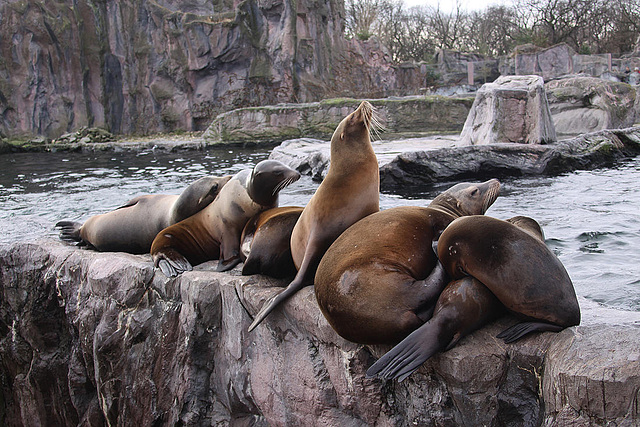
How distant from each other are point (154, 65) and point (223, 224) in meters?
23.3

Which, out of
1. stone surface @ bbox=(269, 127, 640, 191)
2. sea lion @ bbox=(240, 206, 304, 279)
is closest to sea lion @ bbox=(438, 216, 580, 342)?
sea lion @ bbox=(240, 206, 304, 279)

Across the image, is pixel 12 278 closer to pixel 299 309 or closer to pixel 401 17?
pixel 299 309

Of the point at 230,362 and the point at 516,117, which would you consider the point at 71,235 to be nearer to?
the point at 230,362

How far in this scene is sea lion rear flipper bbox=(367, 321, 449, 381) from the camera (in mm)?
2027

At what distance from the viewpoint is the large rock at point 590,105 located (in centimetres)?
1234

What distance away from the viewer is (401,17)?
136 ft

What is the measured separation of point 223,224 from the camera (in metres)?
3.81

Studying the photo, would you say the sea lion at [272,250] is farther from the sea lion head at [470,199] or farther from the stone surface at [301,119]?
the stone surface at [301,119]

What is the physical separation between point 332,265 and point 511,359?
84 centimetres

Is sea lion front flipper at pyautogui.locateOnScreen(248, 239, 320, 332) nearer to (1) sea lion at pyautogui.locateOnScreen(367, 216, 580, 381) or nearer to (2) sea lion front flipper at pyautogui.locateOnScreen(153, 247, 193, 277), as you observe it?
(1) sea lion at pyautogui.locateOnScreen(367, 216, 580, 381)

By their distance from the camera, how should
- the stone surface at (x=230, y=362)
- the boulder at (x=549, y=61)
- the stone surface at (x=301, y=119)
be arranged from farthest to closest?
1. the boulder at (x=549, y=61)
2. the stone surface at (x=301, y=119)
3. the stone surface at (x=230, y=362)

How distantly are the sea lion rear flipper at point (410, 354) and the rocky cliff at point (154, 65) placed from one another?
76.7 feet

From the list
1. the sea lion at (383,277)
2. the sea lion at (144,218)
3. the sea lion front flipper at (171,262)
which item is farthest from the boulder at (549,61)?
the sea lion at (383,277)

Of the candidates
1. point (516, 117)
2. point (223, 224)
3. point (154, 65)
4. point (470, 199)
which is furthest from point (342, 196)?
point (154, 65)
